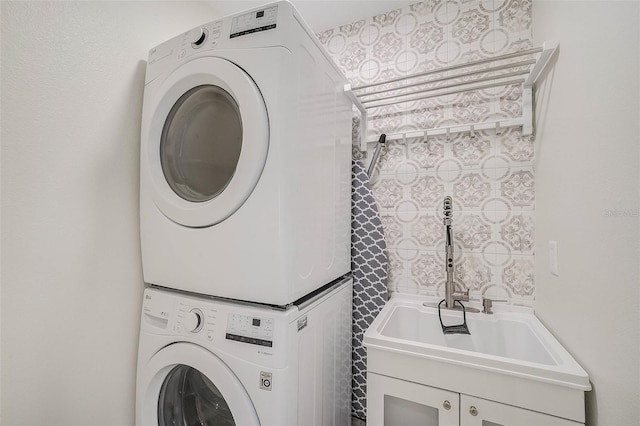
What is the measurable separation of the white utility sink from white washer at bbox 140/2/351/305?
16.7 inches

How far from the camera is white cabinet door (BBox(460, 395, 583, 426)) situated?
860mm

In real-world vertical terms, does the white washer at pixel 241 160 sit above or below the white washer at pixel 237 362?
above

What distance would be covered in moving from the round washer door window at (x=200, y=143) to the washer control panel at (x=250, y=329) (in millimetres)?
442

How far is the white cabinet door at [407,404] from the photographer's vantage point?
3.21 ft

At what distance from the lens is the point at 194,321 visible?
953mm

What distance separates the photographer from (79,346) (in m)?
0.98

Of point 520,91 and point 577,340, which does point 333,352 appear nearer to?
point 577,340

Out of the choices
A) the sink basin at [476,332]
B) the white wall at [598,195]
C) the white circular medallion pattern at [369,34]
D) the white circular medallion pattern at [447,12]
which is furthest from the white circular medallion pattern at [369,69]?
the sink basin at [476,332]

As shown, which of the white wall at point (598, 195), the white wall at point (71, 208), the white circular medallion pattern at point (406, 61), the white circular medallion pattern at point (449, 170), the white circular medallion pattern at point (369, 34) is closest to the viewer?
the white wall at point (598, 195)

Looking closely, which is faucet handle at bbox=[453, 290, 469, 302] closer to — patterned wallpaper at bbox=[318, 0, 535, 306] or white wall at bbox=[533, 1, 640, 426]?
patterned wallpaper at bbox=[318, 0, 535, 306]

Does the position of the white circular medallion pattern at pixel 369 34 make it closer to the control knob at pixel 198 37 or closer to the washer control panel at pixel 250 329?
the control knob at pixel 198 37

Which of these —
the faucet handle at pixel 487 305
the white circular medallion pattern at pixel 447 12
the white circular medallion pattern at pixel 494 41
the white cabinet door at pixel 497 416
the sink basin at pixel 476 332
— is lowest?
the white cabinet door at pixel 497 416

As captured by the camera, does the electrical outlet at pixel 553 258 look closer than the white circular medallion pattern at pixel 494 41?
Yes

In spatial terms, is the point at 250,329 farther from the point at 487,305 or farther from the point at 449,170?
the point at 449,170
